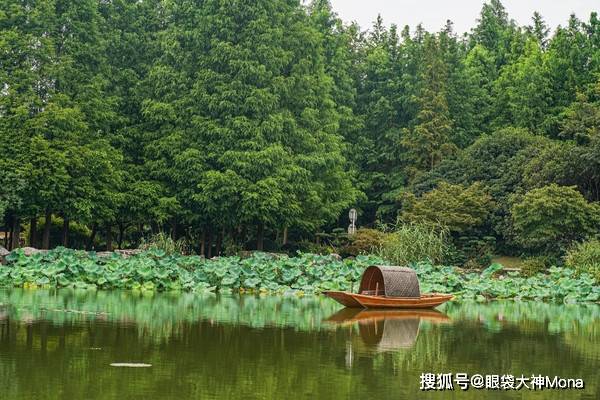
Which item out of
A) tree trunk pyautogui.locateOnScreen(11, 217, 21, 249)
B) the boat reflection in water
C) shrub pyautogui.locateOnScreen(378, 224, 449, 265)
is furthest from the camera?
tree trunk pyautogui.locateOnScreen(11, 217, 21, 249)

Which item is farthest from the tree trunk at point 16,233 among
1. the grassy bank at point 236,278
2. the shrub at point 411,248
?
the shrub at point 411,248

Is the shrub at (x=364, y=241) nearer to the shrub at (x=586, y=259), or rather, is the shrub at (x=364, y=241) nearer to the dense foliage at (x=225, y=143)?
the dense foliage at (x=225, y=143)

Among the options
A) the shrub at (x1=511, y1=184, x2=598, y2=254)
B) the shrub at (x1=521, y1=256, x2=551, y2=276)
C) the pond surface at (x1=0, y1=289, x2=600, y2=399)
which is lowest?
the pond surface at (x1=0, y1=289, x2=600, y2=399)

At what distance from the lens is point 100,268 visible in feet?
58.3

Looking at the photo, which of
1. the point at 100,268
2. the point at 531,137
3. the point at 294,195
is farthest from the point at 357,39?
the point at 100,268

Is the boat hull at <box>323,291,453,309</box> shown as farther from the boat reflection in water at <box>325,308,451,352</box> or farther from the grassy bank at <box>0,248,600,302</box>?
the grassy bank at <box>0,248,600,302</box>

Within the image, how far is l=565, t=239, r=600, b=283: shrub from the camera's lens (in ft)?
63.7

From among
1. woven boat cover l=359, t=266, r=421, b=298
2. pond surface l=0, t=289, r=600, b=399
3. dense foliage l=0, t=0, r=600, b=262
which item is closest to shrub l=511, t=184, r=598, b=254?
dense foliage l=0, t=0, r=600, b=262

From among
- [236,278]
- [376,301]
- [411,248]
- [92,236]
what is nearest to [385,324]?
[376,301]

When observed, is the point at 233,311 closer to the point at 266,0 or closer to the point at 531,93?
the point at 266,0

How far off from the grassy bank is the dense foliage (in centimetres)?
542

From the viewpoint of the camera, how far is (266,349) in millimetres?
8844

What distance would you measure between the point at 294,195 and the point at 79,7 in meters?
8.78

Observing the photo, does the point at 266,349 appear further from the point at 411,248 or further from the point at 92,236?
the point at 92,236
